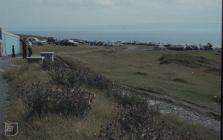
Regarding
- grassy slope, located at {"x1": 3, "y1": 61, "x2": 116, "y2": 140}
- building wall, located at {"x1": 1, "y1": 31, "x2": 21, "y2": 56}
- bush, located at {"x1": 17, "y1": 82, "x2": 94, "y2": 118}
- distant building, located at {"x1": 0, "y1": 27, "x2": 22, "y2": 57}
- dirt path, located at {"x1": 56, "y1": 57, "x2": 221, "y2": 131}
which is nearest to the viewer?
grassy slope, located at {"x1": 3, "y1": 61, "x2": 116, "y2": 140}

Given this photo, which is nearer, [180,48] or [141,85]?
[141,85]

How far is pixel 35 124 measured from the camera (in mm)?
10391

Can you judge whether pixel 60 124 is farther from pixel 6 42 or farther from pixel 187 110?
pixel 6 42

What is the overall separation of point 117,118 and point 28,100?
1.80m

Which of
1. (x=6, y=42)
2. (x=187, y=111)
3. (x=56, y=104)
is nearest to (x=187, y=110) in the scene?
(x=187, y=111)

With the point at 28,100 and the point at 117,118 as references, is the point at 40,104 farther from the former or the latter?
the point at 117,118

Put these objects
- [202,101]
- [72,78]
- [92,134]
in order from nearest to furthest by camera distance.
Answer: [92,134]
[72,78]
[202,101]

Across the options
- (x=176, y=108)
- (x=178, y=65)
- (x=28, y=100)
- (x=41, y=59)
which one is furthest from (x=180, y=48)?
(x=28, y=100)

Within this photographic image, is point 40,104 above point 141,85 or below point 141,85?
above

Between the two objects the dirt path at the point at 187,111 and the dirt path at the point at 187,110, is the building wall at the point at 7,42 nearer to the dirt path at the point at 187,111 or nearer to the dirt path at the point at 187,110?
the dirt path at the point at 187,110

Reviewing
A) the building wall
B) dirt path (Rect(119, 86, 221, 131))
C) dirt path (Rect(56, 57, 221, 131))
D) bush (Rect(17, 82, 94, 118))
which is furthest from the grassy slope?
the building wall

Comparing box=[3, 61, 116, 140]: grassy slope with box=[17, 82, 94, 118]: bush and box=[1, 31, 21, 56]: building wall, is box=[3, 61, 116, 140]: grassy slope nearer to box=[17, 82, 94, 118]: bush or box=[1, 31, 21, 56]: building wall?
box=[17, 82, 94, 118]: bush

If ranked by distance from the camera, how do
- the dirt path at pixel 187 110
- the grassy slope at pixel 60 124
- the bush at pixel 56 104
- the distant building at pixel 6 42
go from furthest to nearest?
the distant building at pixel 6 42 < the dirt path at pixel 187 110 < the bush at pixel 56 104 < the grassy slope at pixel 60 124

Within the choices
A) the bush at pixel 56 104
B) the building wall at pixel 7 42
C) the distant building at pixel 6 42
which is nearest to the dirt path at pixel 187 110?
the bush at pixel 56 104
